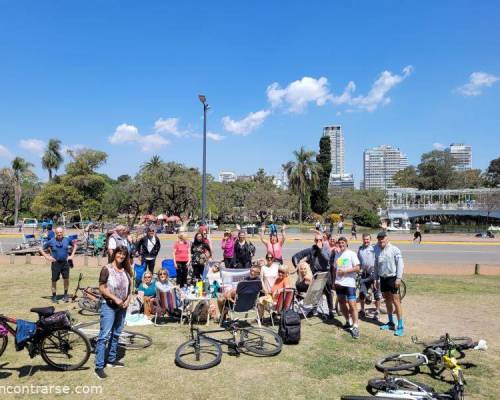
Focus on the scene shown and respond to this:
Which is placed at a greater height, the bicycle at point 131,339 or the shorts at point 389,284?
the shorts at point 389,284

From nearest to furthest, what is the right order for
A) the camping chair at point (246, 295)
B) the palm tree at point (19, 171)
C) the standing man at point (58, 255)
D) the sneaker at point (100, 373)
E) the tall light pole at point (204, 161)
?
the sneaker at point (100, 373) < the camping chair at point (246, 295) < the standing man at point (58, 255) < the tall light pole at point (204, 161) < the palm tree at point (19, 171)

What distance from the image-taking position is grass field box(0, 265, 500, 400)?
4652mm

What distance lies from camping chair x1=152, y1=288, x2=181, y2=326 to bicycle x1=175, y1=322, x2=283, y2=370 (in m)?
1.63

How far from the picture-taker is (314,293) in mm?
7449

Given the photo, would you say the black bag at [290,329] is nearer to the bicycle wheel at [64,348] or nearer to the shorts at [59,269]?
the bicycle wheel at [64,348]

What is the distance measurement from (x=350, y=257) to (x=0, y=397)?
5.61m

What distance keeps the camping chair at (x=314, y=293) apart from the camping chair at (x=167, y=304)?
2.50m

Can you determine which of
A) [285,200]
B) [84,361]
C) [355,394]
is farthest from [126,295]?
[285,200]

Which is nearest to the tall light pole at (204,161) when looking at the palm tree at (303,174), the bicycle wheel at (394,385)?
the bicycle wheel at (394,385)

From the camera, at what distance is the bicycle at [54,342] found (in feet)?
16.6

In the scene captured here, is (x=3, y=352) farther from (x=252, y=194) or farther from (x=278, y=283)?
(x=252, y=194)

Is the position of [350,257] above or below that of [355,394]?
above

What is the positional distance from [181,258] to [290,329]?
3.93 m

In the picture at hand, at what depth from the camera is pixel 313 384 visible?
191 inches
